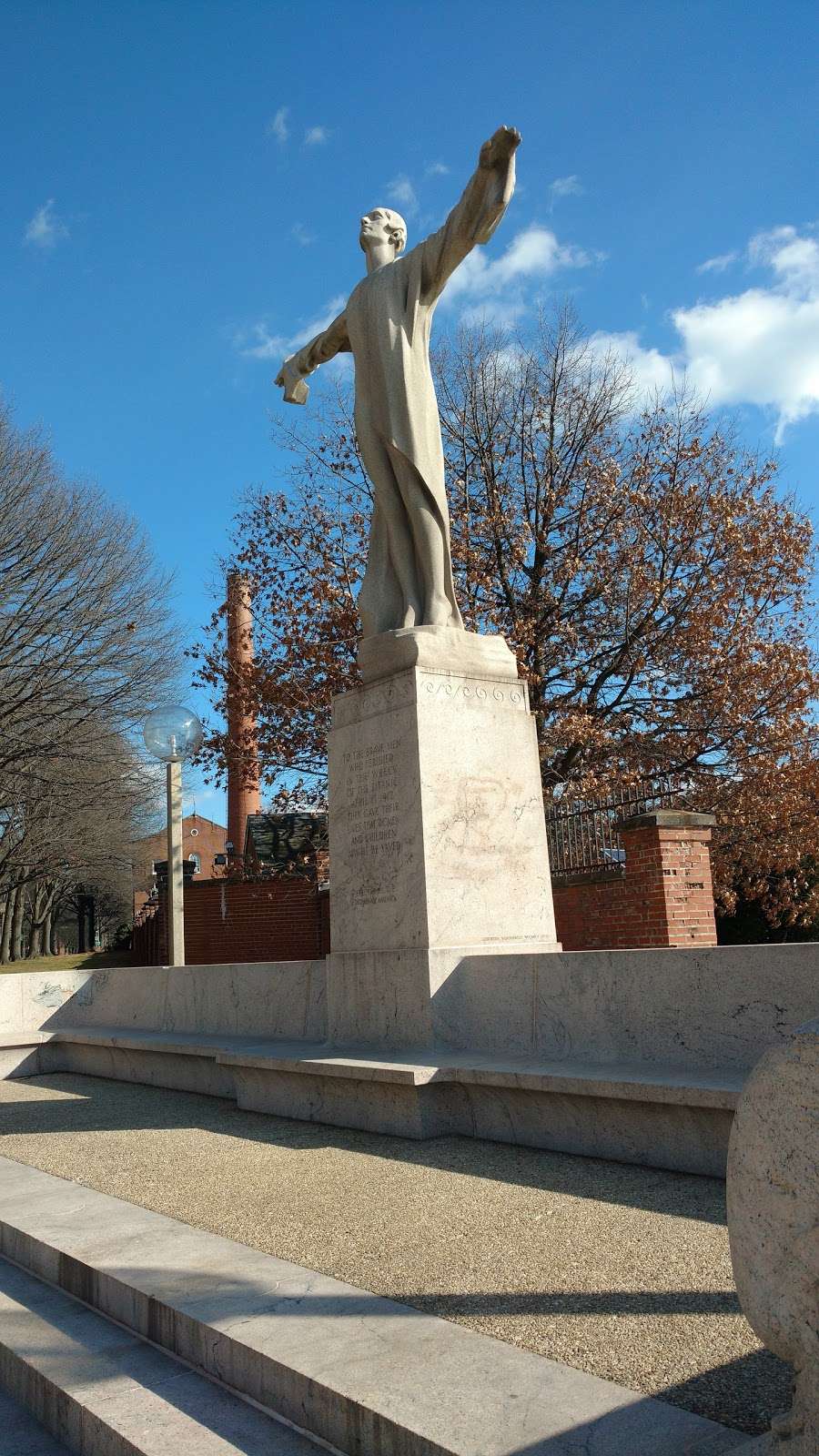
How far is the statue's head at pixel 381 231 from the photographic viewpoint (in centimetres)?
802

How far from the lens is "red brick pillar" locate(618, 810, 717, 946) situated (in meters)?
11.6

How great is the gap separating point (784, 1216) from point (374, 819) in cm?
530

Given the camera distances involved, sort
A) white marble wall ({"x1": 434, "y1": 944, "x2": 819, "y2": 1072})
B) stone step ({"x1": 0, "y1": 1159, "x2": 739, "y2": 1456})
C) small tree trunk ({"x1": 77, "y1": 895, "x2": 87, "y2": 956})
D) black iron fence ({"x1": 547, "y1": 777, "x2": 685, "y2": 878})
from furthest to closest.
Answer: small tree trunk ({"x1": 77, "y1": 895, "x2": 87, "y2": 956})
black iron fence ({"x1": 547, "y1": 777, "x2": 685, "y2": 878})
white marble wall ({"x1": 434, "y1": 944, "x2": 819, "y2": 1072})
stone step ({"x1": 0, "y1": 1159, "x2": 739, "y2": 1456})

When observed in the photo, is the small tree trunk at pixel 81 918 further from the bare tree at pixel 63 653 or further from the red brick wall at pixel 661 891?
the red brick wall at pixel 661 891

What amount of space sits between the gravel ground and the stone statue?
11.4 feet

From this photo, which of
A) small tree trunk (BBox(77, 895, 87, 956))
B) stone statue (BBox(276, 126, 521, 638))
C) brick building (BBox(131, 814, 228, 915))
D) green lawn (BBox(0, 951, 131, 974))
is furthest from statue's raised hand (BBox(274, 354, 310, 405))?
small tree trunk (BBox(77, 895, 87, 956))

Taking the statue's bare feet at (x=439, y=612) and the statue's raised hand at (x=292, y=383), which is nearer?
the statue's bare feet at (x=439, y=612)

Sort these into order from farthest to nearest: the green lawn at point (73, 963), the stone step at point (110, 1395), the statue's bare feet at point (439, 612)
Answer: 1. the green lawn at point (73, 963)
2. the statue's bare feet at point (439, 612)
3. the stone step at point (110, 1395)

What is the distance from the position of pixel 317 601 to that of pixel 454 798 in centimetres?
951

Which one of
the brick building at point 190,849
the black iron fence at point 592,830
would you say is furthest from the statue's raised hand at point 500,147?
the brick building at point 190,849

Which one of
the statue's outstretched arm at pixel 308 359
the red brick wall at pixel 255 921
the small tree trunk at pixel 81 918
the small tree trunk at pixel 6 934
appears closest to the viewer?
the statue's outstretched arm at pixel 308 359

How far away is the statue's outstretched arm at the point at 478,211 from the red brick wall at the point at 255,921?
1378cm

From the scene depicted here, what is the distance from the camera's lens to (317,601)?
1590 cm

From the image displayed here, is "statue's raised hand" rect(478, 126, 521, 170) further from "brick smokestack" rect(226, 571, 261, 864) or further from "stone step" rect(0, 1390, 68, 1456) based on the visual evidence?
"brick smokestack" rect(226, 571, 261, 864)
